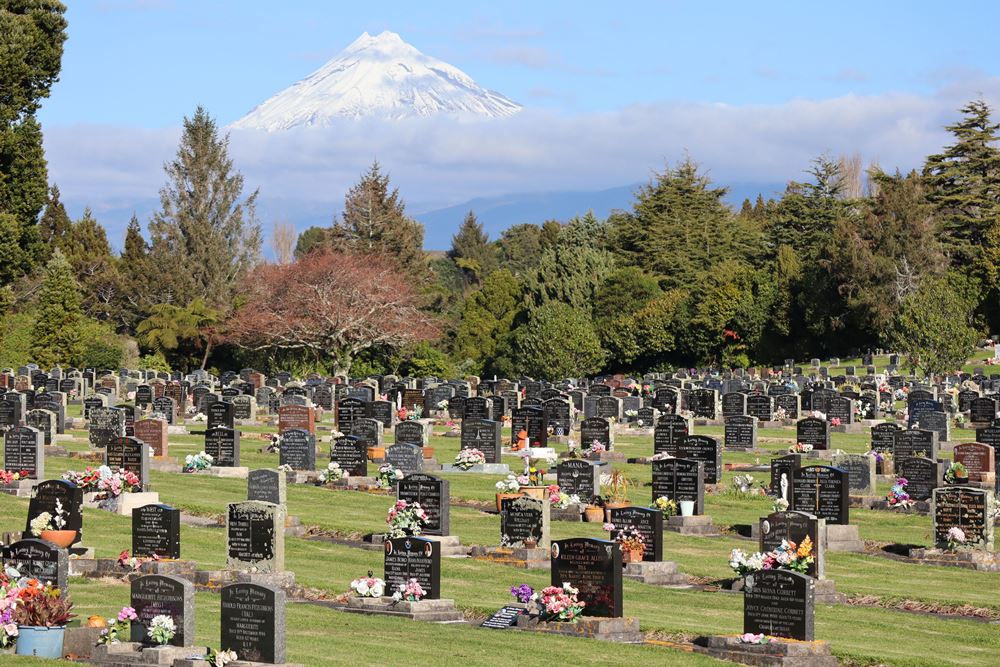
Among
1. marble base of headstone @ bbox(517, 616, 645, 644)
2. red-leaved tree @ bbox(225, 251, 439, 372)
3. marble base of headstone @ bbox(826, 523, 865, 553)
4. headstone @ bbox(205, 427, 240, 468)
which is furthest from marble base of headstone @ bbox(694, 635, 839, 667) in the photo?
red-leaved tree @ bbox(225, 251, 439, 372)

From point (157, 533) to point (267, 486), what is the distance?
18.6ft

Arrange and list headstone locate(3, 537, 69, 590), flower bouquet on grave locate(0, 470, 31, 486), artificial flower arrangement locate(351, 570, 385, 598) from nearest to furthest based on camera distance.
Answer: headstone locate(3, 537, 69, 590), artificial flower arrangement locate(351, 570, 385, 598), flower bouquet on grave locate(0, 470, 31, 486)

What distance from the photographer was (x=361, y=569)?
2620cm

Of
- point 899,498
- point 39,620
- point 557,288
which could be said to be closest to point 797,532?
point 899,498

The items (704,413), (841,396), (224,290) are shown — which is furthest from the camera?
(224,290)

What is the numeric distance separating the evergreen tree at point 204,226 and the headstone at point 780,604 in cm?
9892

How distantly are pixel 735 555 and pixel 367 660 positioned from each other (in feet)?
20.0

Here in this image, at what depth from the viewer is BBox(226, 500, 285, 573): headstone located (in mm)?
24562

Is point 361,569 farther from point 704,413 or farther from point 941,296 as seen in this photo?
point 941,296

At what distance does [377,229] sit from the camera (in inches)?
4865

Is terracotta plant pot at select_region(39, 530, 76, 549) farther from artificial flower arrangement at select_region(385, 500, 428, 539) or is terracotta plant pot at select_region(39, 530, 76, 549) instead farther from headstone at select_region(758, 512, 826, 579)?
headstone at select_region(758, 512, 826, 579)

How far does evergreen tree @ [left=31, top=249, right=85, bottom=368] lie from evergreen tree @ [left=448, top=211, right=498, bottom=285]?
72391 millimetres

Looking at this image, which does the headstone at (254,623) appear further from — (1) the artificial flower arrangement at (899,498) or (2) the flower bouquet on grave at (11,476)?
(1) the artificial flower arrangement at (899,498)

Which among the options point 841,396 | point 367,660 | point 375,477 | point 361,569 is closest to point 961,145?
point 841,396
